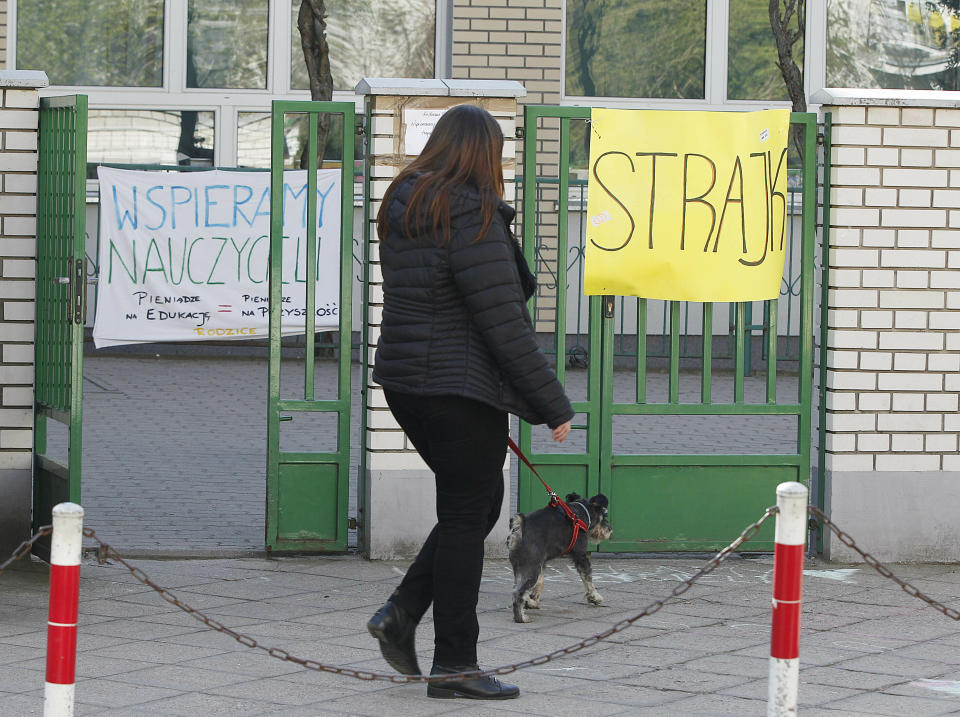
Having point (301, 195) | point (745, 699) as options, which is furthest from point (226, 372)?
point (745, 699)

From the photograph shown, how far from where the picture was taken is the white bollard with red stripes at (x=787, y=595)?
12.9 feet

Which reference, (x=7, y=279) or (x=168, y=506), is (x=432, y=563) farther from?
(x=168, y=506)

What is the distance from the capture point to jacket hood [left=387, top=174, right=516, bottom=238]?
475cm

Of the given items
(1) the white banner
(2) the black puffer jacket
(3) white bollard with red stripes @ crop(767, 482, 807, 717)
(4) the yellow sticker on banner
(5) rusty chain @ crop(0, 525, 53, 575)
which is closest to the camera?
(3) white bollard with red stripes @ crop(767, 482, 807, 717)

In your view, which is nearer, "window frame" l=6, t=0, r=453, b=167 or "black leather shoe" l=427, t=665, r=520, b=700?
"black leather shoe" l=427, t=665, r=520, b=700

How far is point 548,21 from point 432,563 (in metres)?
12.3

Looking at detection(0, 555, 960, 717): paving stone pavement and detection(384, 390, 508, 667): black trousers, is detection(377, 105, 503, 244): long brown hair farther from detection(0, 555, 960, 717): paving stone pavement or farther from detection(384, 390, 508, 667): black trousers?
detection(0, 555, 960, 717): paving stone pavement

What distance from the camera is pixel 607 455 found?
7141 millimetres

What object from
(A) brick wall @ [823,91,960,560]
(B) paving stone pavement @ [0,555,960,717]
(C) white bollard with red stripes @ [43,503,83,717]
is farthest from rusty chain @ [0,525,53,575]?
(A) brick wall @ [823,91,960,560]

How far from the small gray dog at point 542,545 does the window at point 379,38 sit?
11.7 meters

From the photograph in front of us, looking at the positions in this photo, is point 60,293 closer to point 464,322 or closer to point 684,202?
point 464,322

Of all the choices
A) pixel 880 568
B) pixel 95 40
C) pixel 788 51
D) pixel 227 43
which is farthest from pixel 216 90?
pixel 880 568

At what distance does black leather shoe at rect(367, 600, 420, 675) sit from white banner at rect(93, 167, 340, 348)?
3178 millimetres

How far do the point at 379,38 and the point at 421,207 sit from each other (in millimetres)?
13067
